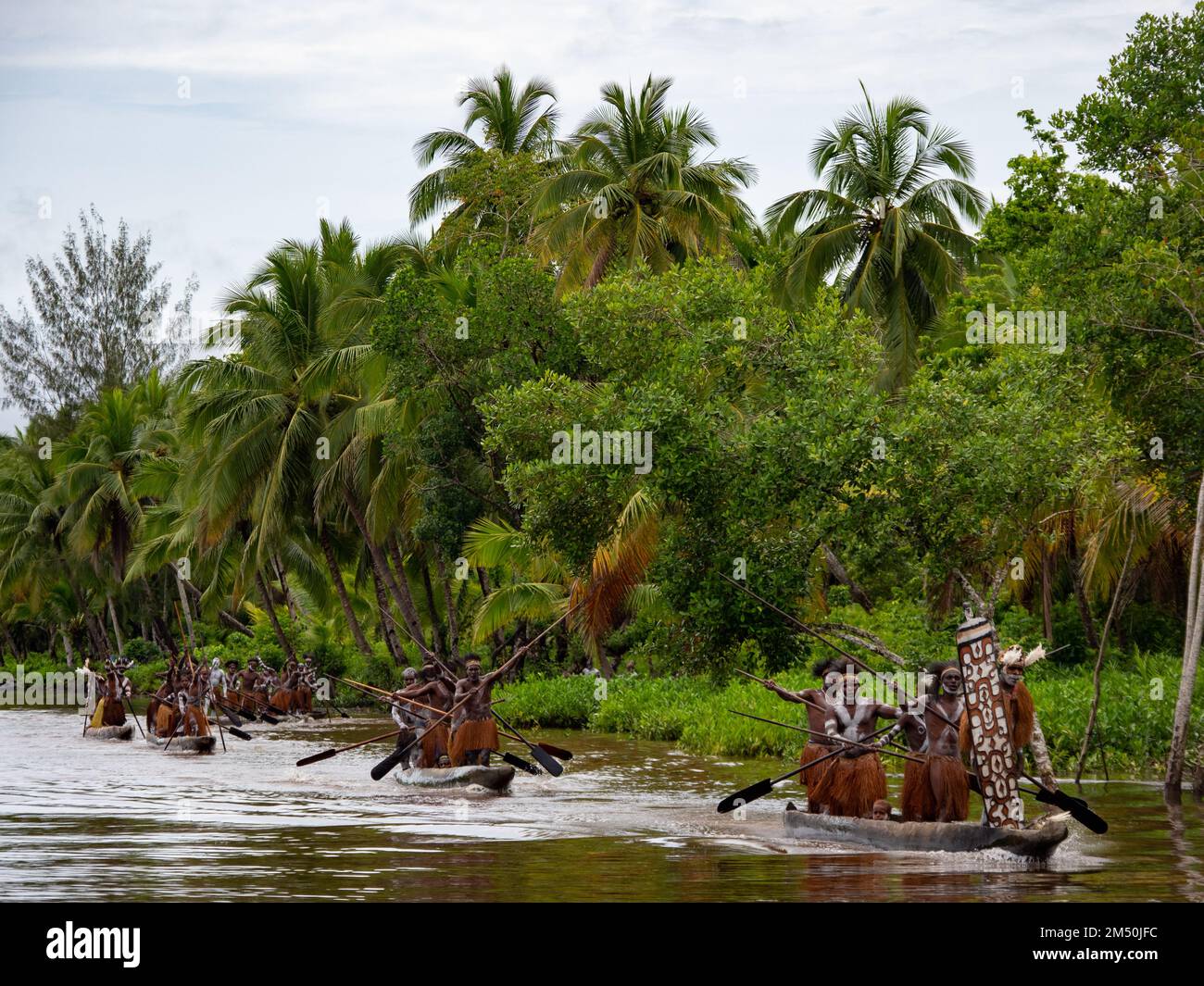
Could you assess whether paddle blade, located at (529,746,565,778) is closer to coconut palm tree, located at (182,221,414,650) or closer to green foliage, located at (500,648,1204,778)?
green foliage, located at (500,648,1204,778)

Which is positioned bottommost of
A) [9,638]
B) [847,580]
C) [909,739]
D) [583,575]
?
[9,638]

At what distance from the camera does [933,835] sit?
A: 11.8 m

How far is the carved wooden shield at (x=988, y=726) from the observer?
37.5ft

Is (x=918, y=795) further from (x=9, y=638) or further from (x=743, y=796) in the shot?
(x=9, y=638)

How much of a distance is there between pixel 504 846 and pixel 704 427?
18.6 ft

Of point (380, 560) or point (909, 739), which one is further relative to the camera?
point (380, 560)

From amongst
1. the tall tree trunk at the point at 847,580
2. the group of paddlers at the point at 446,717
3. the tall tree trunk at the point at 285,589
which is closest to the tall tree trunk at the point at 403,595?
the tall tree trunk at the point at 285,589

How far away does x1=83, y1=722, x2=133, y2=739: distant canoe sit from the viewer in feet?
93.1

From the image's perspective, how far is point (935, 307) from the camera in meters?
30.6

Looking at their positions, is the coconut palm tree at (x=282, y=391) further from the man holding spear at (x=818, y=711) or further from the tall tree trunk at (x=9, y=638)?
the tall tree trunk at (x=9, y=638)

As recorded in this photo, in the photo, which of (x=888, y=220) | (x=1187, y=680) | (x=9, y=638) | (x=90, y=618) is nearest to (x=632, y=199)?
(x=888, y=220)

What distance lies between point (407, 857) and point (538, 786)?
6646 mm
